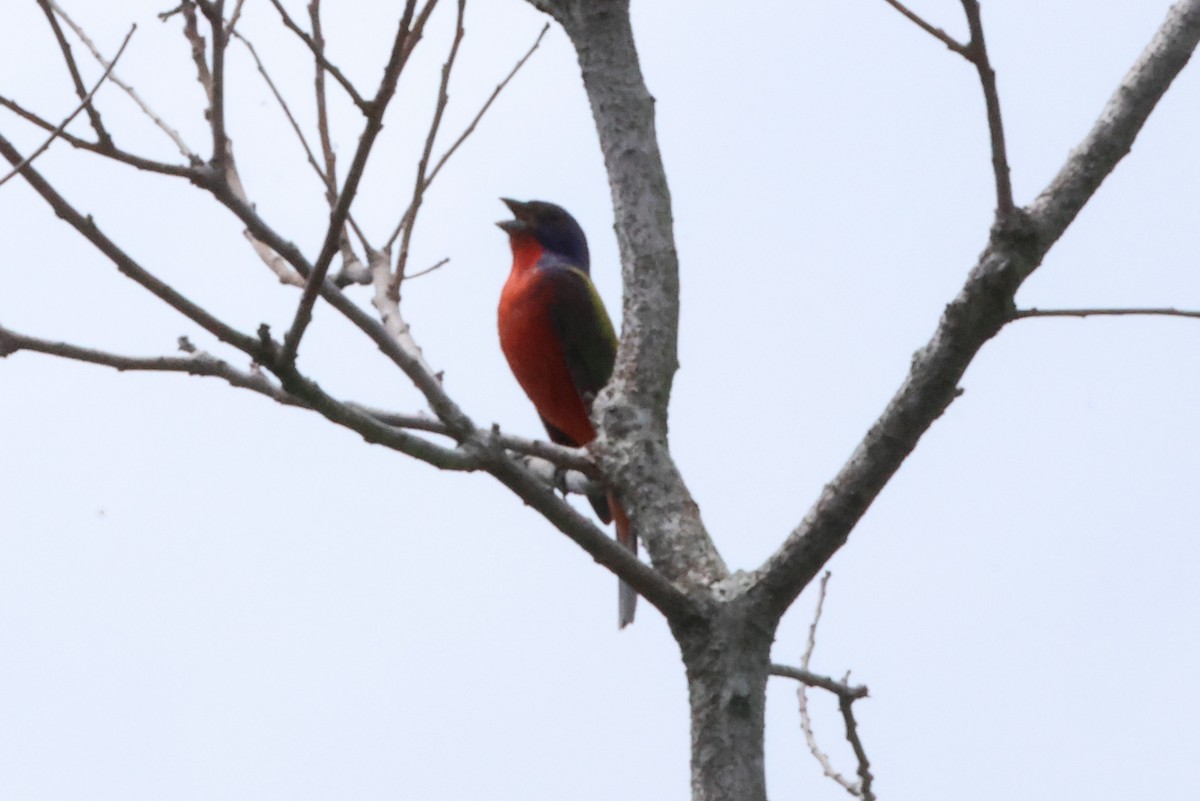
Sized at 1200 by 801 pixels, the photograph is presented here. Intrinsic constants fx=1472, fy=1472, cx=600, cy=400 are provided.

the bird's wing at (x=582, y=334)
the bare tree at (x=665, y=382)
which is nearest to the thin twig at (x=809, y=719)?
the bare tree at (x=665, y=382)

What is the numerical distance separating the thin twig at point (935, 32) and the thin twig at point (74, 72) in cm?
120

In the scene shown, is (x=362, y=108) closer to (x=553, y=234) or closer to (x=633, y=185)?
(x=633, y=185)

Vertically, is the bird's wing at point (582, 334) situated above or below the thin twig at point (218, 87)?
above

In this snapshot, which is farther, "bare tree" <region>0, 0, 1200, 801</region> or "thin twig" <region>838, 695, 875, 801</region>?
"thin twig" <region>838, 695, 875, 801</region>

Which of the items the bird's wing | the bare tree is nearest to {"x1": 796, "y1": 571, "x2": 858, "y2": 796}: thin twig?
the bare tree

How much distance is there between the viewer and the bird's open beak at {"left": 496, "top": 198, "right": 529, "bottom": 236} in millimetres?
6344

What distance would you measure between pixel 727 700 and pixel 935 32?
116 centimetres

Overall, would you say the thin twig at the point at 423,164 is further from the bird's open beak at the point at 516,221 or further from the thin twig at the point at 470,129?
the bird's open beak at the point at 516,221

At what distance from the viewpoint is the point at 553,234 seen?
250 inches

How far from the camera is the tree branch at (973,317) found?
87.7 inches

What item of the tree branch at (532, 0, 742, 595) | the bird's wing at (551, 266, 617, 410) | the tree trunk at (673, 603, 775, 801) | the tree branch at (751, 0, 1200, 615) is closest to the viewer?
the tree branch at (751, 0, 1200, 615)

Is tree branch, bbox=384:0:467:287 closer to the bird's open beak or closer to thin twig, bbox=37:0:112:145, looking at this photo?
thin twig, bbox=37:0:112:145

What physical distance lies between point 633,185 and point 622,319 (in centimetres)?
31

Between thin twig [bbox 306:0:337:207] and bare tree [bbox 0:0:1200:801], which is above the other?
thin twig [bbox 306:0:337:207]
